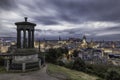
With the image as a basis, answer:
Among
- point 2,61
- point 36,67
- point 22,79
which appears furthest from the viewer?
point 2,61

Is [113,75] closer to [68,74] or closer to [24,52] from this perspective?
[68,74]

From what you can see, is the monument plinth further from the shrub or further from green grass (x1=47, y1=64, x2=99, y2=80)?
the shrub

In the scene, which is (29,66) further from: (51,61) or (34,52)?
(51,61)

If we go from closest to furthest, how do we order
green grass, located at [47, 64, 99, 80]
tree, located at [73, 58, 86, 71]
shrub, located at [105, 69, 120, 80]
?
green grass, located at [47, 64, 99, 80]
shrub, located at [105, 69, 120, 80]
tree, located at [73, 58, 86, 71]

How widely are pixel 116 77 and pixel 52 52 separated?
14.1 metres

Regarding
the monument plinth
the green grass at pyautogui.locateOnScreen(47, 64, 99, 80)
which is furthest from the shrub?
the monument plinth

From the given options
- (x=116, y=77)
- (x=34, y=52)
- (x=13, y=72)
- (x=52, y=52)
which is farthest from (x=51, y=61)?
(x=116, y=77)

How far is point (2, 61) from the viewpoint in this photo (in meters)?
20.7

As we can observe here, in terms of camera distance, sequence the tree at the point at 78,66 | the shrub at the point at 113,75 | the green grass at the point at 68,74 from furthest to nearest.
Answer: the tree at the point at 78,66
the shrub at the point at 113,75
the green grass at the point at 68,74

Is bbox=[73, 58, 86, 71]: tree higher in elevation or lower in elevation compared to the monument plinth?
lower

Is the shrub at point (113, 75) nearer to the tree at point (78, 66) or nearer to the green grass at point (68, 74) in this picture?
the green grass at point (68, 74)

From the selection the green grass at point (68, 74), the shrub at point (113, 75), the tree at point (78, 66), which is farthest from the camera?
the tree at point (78, 66)

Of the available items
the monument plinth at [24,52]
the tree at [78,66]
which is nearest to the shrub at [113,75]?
the tree at [78,66]

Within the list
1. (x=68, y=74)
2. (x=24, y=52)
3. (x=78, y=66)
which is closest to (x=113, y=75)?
(x=68, y=74)
